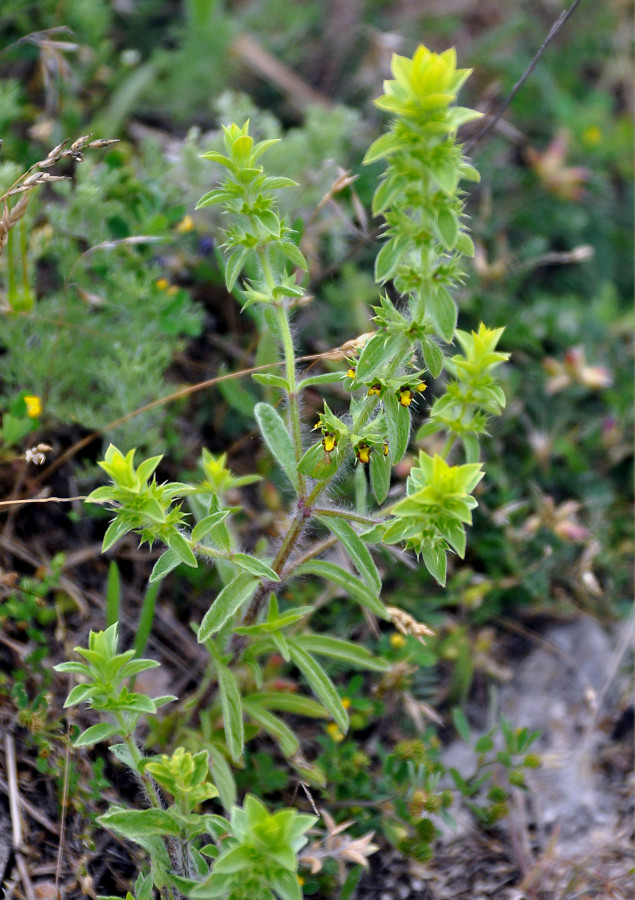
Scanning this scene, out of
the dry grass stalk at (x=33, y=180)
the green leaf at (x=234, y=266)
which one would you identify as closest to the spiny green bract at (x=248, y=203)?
the green leaf at (x=234, y=266)

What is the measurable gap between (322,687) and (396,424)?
2.43ft

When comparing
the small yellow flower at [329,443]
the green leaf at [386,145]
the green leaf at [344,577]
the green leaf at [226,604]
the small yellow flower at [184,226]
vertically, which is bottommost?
the green leaf at [344,577]

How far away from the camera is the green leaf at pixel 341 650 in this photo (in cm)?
224

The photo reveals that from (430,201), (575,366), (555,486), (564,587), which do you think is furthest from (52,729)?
(575,366)

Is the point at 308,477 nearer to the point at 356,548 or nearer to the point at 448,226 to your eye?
the point at 356,548

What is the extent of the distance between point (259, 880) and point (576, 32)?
5.20 meters

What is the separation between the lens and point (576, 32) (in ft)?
16.0

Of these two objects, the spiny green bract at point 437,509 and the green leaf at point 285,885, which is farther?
the spiny green bract at point 437,509

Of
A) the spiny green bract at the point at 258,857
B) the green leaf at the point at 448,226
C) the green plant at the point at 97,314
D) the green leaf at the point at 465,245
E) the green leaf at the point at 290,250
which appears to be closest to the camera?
the spiny green bract at the point at 258,857

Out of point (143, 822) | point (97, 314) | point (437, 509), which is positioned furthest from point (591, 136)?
point (143, 822)

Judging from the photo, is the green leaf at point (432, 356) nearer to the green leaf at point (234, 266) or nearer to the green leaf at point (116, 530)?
the green leaf at point (234, 266)

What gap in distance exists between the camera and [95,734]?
1.76 m

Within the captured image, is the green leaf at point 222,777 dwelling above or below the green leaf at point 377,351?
below

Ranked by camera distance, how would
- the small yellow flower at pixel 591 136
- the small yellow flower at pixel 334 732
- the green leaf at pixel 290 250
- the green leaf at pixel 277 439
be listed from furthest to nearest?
the small yellow flower at pixel 591 136 < the small yellow flower at pixel 334 732 < the green leaf at pixel 277 439 < the green leaf at pixel 290 250
